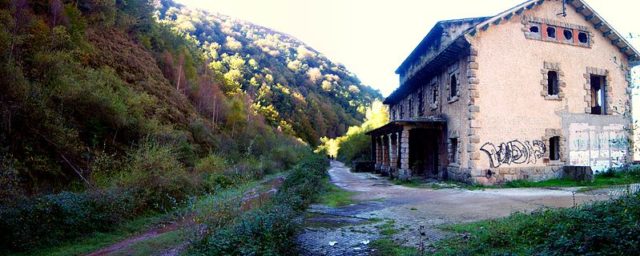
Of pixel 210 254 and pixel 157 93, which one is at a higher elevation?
pixel 157 93

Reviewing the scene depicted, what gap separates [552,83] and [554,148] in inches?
115

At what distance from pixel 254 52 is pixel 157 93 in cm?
5685

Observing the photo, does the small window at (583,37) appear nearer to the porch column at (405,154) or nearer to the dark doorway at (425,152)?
the dark doorway at (425,152)

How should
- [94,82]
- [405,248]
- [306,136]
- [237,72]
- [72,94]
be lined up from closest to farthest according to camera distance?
[405,248], [72,94], [94,82], [237,72], [306,136]

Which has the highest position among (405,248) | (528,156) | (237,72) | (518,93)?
(237,72)

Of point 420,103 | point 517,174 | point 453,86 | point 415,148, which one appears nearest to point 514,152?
point 517,174

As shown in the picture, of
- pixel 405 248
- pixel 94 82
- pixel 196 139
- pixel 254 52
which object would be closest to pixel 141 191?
pixel 94 82

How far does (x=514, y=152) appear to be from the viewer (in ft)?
52.9

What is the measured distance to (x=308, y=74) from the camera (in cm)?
9200

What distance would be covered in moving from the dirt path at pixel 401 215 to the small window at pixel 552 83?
726 cm

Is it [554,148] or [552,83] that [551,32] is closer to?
[552,83]

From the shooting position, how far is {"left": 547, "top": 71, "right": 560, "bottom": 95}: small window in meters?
17.2

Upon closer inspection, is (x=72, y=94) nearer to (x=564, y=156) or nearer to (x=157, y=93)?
(x=157, y=93)

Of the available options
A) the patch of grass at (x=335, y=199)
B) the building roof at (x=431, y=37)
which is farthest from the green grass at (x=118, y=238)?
the building roof at (x=431, y=37)
